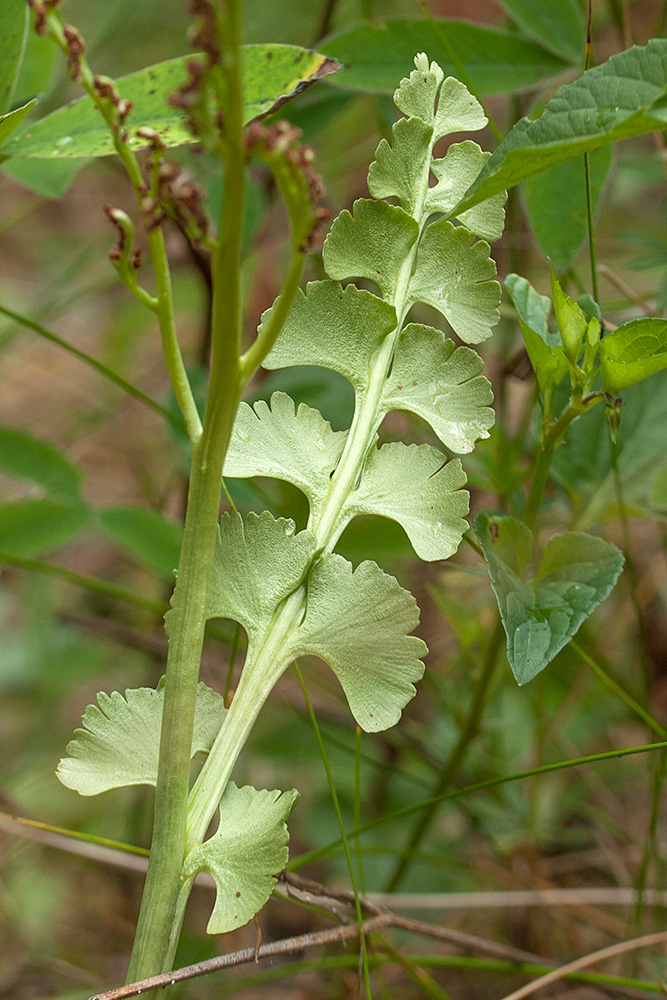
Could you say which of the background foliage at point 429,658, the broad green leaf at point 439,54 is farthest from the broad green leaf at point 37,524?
the broad green leaf at point 439,54

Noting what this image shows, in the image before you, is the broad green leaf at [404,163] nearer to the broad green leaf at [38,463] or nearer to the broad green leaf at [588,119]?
the broad green leaf at [588,119]

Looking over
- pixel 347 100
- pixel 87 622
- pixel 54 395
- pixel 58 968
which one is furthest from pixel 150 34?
pixel 58 968

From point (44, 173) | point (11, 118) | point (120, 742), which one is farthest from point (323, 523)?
point (44, 173)

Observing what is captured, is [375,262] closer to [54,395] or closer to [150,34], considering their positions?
[54,395]

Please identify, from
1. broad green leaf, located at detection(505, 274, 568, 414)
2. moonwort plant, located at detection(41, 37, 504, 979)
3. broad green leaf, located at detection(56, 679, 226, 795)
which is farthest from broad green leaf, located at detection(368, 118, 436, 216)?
broad green leaf, located at detection(56, 679, 226, 795)

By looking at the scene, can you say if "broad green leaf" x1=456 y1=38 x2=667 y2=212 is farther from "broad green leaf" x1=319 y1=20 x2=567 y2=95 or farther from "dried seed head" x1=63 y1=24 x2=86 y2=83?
"broad green leaf" x1=319 y1=20 x2=567 y2=95

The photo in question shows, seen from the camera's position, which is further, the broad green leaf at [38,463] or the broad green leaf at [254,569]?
the broad green leaf at [38,463]
